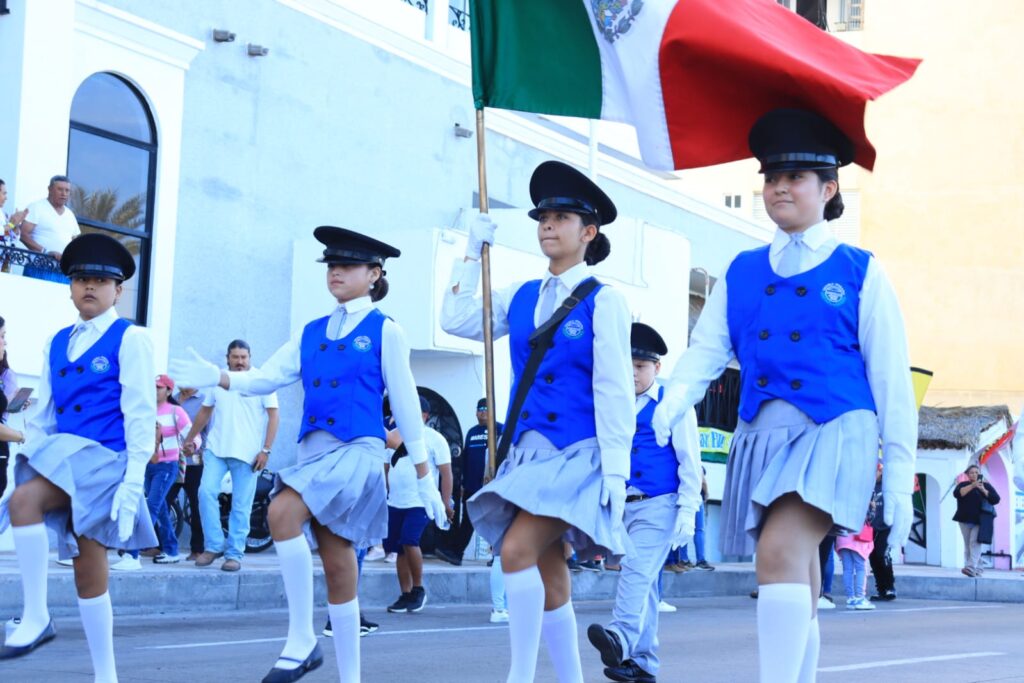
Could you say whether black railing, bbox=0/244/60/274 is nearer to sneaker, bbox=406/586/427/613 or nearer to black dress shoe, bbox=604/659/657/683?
sneaker, bbox=406/586/427/613

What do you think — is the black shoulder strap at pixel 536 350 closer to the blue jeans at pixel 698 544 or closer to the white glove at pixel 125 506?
the white glove at pixel 125 506

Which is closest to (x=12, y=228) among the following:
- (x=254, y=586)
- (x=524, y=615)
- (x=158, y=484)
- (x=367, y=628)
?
(x=158, y=484)

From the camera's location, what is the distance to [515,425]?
6.19m

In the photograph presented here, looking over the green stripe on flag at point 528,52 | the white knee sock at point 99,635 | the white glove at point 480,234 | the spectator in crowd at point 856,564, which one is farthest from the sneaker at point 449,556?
the white glove at point 480,234

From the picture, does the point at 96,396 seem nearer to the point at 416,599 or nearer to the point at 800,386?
the point at 800,386

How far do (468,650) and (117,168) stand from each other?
9346 millimetres

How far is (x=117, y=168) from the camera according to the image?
17.4 m

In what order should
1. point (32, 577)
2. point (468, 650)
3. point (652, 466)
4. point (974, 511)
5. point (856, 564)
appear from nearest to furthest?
point (32, 577), point (652, 466), point (468, 650), point (856, 564), point (974, 511)

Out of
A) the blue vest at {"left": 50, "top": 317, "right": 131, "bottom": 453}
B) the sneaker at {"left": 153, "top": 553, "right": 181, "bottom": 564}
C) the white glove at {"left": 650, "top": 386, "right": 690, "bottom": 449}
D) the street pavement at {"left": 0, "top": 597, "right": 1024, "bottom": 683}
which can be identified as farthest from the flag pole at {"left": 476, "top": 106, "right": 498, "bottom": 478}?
the sneaker at {"left": 153, "top": 553, "right": 181, "bottom": 564}

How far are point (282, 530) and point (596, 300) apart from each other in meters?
1.70

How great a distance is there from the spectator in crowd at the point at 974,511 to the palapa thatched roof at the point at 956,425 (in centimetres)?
543

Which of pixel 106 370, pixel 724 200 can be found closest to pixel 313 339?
pixel 106 370

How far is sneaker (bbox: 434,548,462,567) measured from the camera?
17312 mm

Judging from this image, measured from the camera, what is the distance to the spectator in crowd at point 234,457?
13336 mm
